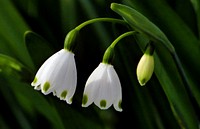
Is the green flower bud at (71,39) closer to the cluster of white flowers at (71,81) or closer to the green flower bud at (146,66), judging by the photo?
the cluster of white flowers at (71,81)

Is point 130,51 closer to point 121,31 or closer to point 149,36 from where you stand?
point 121,31

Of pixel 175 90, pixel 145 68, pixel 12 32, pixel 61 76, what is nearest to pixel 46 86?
pixel 61 76

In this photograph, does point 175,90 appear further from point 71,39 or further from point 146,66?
point 71,39

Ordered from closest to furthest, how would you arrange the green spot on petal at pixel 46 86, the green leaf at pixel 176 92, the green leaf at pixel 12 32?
the green spot on petal at pixel 46 86, the green leaf at pixel 176 92, the green leaf at pixel 12 32

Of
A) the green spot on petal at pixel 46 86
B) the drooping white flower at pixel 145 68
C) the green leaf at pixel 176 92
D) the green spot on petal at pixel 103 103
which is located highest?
the green spot on petal at pixel 46 86

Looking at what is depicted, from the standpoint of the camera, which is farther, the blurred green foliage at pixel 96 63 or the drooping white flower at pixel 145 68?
the blurred green foliage at pixel 96 63

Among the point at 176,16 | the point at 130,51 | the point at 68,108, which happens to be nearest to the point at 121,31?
the point at 130,51

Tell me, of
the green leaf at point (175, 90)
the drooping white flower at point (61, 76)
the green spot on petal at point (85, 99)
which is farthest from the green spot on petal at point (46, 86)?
the green leaf at point (175, 90)

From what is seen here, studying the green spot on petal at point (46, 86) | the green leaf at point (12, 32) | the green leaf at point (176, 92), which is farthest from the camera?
the green leaf at point (12, 32)
